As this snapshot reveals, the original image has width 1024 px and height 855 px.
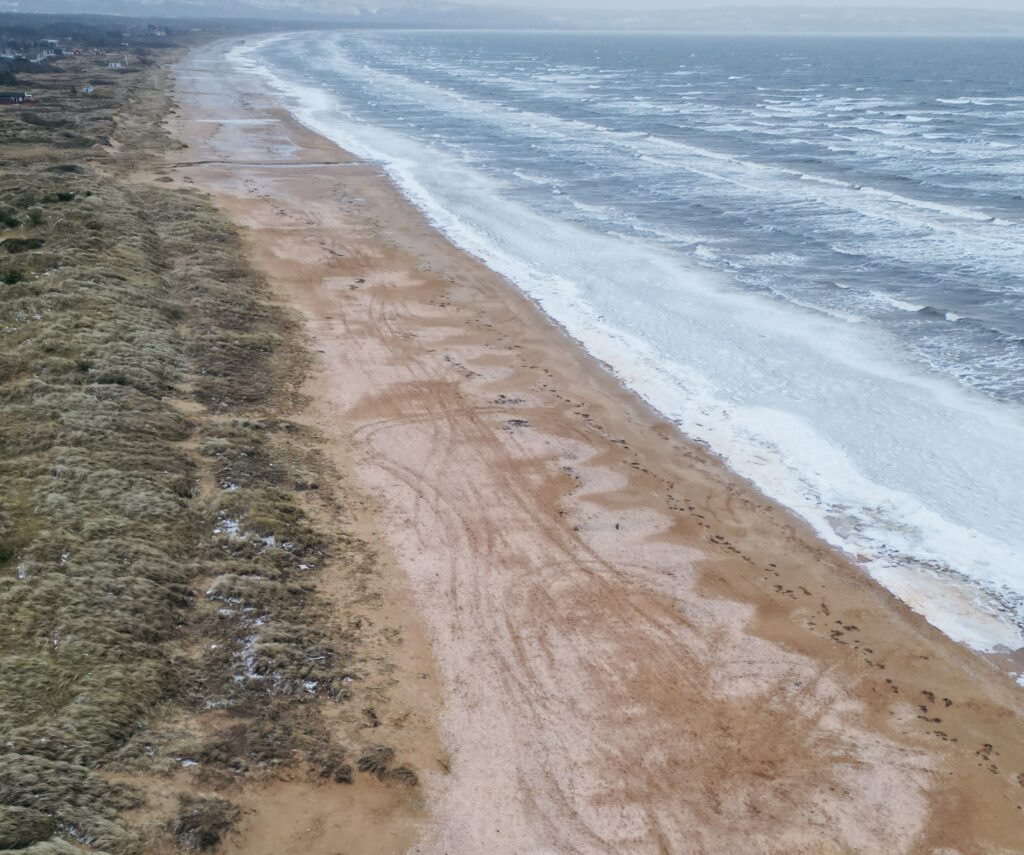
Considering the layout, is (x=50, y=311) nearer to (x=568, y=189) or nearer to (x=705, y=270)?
(x=705, y=270)

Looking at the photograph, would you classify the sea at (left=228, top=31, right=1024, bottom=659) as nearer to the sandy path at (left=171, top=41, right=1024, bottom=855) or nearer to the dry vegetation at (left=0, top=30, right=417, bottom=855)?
the sandy path at (left=171, top=41, right=1024, bottom=855)

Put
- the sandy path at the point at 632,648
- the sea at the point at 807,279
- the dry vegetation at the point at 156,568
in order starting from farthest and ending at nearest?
the sea at the point at 807,279 < the sandy path at the point at 632,648 < the dry vegetation at the point at 156,568

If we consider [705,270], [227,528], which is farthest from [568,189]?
[227,528]

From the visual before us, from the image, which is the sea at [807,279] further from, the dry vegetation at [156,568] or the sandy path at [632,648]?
the dry vegetation at [156,568]

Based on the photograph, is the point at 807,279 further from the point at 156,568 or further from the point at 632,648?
the point at 156,568

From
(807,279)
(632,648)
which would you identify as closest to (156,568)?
(632,648)

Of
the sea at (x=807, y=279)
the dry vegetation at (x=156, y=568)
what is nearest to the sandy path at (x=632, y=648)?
the dry vegetation at (x=156, y=568)
